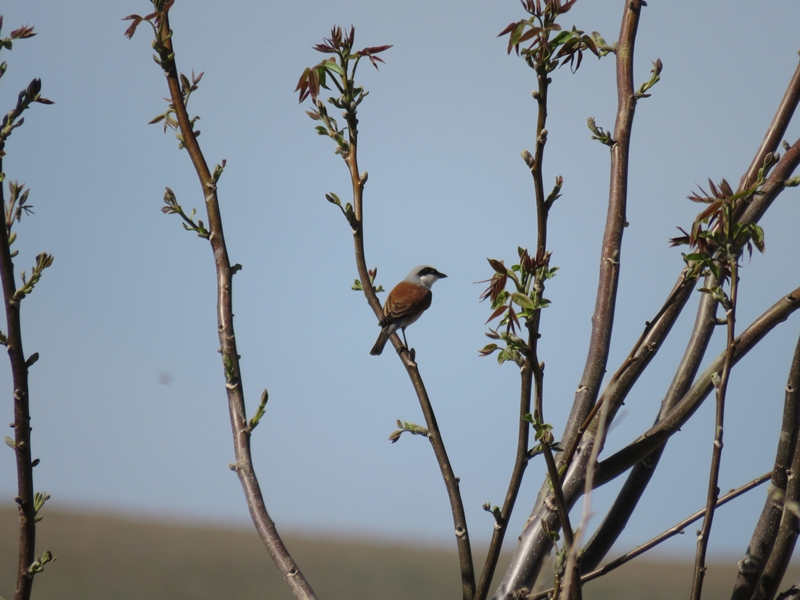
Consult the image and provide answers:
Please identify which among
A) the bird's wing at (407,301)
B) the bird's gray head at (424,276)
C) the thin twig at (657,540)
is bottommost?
the thin twig at (657,540)

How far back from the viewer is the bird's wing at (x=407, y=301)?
7656mm

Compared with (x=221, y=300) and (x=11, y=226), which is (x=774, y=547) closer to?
(x=221, y=300)

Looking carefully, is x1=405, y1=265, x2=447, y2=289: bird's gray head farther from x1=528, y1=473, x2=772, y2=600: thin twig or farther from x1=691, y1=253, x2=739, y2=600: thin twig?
x1=691, y1=253, x2=739, y2=600: thin twig

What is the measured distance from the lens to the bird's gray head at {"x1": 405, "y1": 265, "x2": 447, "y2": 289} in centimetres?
920

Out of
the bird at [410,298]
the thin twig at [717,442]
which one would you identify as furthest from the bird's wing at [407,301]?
the thin twig at [717,442]

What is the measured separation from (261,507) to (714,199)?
1.91 m

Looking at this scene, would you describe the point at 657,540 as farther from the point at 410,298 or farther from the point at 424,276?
the point at 424,276

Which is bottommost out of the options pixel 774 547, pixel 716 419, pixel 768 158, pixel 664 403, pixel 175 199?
pixel 774 547

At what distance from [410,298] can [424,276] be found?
122 centimetres

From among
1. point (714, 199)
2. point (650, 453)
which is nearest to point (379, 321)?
point (650, 453)

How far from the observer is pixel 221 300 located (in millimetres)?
2859

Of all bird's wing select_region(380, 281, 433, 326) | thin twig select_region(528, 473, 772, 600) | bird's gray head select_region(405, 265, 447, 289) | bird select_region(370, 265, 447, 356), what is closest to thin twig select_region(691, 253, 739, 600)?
thin twig select_region(528, 473, 772, 600)

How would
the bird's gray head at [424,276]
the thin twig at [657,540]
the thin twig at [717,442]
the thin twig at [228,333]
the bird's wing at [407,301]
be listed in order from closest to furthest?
the thin twig at [717,442] → the thin twig at [657,540] → the thin twig at [228,333] → the bird's wing at [407,301] → the bird's gray head at [424,276]

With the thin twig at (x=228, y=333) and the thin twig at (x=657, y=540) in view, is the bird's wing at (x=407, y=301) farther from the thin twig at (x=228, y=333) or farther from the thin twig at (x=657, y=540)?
the thin twig at (x=657, y=540)
